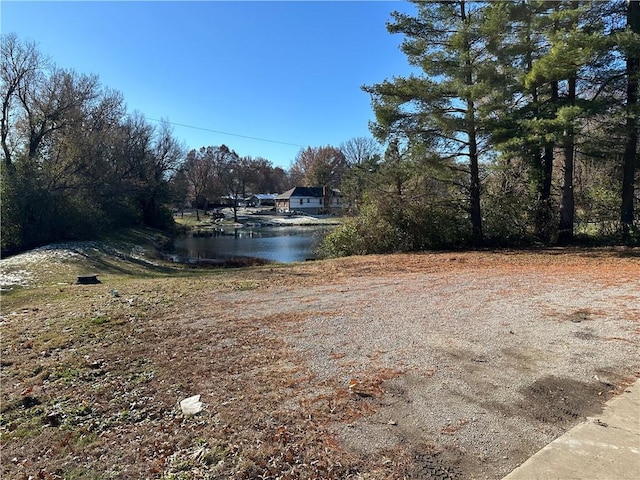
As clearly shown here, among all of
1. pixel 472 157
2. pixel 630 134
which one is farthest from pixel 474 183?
pixel 630 134

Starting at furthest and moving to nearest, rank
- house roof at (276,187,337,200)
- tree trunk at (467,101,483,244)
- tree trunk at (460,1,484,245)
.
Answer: house roof at (276,187,337,200) < tree trunk at (467,101,483,244) < tree trunk at (460,1,484,245)

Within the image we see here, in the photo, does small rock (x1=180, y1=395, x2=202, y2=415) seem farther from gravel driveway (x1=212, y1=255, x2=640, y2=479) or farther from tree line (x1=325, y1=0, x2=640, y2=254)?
tree line (x1=325, y1=0, x2=640, y2=254)

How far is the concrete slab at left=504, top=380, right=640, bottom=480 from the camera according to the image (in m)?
2.15

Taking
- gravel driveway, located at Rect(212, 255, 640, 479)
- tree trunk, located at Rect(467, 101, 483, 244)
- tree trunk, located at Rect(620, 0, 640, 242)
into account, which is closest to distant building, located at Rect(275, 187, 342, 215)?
tree trunk, located at Rect(467, 101, 483, 244)

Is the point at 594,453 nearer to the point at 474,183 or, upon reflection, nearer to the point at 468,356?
the point at 468,356

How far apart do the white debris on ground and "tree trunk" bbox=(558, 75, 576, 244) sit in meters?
15.1

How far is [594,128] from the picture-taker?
11750 millimetres

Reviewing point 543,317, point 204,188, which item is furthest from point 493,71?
point 204,188

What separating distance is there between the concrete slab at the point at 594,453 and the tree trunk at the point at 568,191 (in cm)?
1061

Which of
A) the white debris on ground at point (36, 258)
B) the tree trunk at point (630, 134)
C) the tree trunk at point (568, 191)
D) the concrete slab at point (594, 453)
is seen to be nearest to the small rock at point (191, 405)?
the concrete slab at point (594, 453)

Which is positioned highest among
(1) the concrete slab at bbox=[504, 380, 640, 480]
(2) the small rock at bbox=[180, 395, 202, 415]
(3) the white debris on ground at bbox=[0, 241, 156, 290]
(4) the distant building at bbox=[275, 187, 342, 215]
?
(4) the distant building at bbox=[275, 187, 342, 215]

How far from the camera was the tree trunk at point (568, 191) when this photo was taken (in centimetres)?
1206

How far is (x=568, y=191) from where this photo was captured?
12.9 metres

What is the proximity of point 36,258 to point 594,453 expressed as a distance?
50.2 feet
